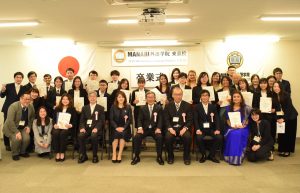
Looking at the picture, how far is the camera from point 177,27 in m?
5.73

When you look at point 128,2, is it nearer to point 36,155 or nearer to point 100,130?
point 100,130

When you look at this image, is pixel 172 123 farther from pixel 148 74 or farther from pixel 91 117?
pixel 148 74

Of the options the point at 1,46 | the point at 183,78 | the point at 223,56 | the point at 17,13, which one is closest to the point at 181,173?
the point at 183,78

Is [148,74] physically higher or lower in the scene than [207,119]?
higher

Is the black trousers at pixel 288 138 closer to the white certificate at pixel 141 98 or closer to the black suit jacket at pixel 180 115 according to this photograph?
the black suit jacket at pixel 180 115

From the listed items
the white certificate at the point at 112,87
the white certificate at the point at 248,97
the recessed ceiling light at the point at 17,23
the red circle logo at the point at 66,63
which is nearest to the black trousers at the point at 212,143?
the white certificate at the point at 248,97

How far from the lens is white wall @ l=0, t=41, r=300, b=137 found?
7629 millimetres

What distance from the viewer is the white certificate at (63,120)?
5496 mm

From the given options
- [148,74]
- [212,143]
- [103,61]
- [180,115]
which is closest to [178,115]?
[180,115]

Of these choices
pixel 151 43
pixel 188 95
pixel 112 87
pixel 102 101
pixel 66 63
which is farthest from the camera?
pixel 66 63

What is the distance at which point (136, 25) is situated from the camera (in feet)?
18.0

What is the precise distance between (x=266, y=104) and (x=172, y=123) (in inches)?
70.3

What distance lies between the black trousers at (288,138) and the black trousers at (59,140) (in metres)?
4.02

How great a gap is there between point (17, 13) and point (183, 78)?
10.3 ft
